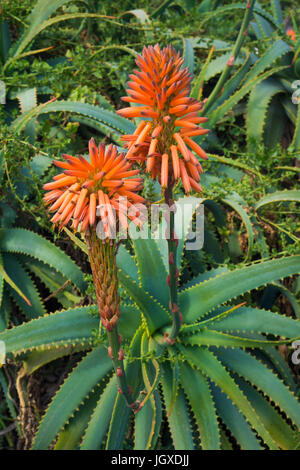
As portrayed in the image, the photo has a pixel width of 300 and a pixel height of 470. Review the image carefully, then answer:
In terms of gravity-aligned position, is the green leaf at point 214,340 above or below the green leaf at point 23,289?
below

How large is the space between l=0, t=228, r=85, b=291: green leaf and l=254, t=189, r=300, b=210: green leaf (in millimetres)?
656

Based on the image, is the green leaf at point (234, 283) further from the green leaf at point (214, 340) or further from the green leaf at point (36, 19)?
the green leaf at point (36, 19)

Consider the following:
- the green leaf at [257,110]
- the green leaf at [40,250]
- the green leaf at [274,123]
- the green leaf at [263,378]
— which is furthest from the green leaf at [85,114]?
the green leaf at [263,378]

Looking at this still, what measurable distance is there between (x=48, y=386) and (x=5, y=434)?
0.24 m

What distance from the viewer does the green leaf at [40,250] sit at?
1503mm

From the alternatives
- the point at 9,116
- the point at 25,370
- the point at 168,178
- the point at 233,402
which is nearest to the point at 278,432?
the point at 233,402

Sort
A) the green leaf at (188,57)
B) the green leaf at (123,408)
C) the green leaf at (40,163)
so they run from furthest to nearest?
the green leaf at (188,57)
the green leaf at (40,163)
the green leaf at (123,408)

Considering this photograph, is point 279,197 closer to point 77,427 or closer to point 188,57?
point 188,57

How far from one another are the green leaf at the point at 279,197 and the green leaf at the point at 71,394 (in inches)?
29.0

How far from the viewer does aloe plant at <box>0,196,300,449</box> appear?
1.29 metres

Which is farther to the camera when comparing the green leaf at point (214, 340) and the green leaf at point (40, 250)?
the green leaf at point (40, 250)

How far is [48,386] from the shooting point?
168 cm

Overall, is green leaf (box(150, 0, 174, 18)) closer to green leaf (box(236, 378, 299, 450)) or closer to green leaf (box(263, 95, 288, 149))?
green leaf (box(263, 95, 288, 149))

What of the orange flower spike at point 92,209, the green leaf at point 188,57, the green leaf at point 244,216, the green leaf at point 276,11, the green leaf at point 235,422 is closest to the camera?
the orange flower spike at point 92,209
